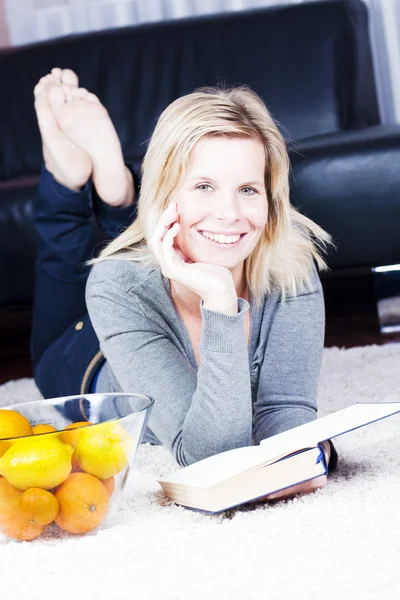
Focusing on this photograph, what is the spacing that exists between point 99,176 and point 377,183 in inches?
26.6

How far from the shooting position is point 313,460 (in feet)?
3.39

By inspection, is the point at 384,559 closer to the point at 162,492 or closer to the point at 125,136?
the point at 162,492

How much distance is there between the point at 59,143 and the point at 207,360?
83 centimetres

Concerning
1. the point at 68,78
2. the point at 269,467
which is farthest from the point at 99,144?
the point at 269,467

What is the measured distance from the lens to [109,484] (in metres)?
1.02

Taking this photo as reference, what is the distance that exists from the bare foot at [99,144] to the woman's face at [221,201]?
55cm

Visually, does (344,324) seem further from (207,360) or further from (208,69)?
(207,360)

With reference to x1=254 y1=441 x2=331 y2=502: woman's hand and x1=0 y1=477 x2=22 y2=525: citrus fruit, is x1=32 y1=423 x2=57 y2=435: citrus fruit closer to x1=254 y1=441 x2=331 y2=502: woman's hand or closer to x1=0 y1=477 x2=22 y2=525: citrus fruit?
x1=0 y1=477 x2=22 y2=525: citrus fruit

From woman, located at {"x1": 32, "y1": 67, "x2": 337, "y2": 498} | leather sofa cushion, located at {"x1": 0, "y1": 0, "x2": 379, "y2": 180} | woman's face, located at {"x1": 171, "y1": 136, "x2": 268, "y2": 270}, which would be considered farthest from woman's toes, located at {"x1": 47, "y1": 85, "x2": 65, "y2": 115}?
leather sofa cushion, located at {"x1": 0, "y1": 0, "x2": 379, "y2": 180}

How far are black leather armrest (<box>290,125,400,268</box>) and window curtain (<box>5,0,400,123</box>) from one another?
1008 mm

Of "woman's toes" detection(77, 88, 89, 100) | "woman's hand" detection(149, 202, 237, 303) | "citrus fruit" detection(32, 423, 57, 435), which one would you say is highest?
"woman's toes" detection(77, 88, 89, 100)

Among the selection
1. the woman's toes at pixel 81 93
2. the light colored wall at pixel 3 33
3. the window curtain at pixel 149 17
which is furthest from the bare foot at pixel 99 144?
the light colored wall at pixel 3 33

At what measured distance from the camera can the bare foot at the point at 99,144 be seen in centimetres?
181

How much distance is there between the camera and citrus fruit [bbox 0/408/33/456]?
3.41ft
